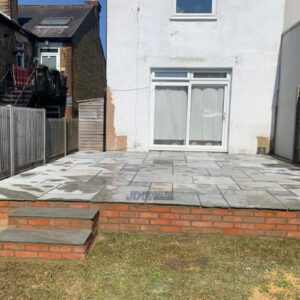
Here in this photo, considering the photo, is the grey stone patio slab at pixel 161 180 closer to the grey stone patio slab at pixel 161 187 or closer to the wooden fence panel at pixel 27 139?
the grey stone patio slab at pixel 161 187

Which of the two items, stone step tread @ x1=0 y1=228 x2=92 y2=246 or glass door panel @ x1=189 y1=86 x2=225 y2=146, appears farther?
glass door panel @ x1=189 y1=86 x2=225 y2=146

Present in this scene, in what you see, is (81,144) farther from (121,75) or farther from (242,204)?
(242,204)

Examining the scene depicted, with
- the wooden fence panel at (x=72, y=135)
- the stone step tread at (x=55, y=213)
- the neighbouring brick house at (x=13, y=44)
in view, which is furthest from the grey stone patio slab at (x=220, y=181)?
the neighbouring brick house at (x=13, y=44)

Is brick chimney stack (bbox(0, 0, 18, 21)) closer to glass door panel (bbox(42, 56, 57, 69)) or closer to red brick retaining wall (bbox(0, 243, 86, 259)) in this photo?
glass door panel (bbox(42, 56, 57, 69))

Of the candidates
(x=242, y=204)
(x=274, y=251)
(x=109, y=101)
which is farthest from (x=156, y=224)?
(x=109, y=101)

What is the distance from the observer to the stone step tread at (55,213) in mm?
3262

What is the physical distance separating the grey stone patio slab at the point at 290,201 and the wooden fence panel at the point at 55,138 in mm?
5056

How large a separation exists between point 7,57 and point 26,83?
1469mm

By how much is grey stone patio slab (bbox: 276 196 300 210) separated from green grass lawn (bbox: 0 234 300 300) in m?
0.38

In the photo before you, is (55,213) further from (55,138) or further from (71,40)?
(71,40)

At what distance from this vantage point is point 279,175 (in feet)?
17.7

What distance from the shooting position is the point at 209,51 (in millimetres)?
8289

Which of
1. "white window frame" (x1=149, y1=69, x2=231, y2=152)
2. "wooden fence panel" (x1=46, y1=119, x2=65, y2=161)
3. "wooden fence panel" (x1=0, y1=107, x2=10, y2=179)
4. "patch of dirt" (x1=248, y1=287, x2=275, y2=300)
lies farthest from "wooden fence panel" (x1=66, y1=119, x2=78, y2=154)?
"patch of dirt" (x1=248, y1=287, x2=275, y2=300)

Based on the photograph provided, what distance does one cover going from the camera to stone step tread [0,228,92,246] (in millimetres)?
2883
